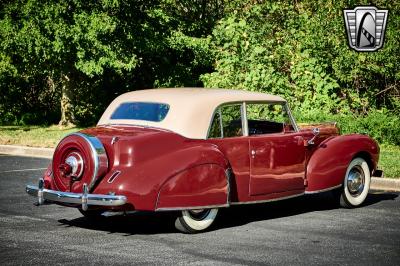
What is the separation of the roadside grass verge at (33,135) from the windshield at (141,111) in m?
9.03

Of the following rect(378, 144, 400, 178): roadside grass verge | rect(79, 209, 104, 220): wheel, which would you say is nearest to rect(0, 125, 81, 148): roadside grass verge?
rect(378, 144, 400, 178): roadside grass verge

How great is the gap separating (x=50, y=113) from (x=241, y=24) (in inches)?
407

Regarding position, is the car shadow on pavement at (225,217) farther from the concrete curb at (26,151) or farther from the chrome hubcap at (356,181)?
the concrete curb at (26,151)

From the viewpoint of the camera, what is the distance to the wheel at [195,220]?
743 centimetres

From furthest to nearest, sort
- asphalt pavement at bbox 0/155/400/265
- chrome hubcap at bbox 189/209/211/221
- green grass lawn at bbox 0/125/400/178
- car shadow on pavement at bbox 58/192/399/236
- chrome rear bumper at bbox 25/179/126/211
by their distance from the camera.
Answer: green grass lawn at bbox 0/125/400/178 < car shadow on pavement at bbox 58/192/399/236 < chrome hubcap at bbox 189/209/211/221 < chrome rear bumper at bbox 25/179/126/211 < asphalt pavement at bbox 0/155/400/265

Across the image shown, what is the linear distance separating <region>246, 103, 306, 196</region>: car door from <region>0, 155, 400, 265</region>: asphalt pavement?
1.43ft

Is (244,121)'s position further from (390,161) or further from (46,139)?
(46,139)

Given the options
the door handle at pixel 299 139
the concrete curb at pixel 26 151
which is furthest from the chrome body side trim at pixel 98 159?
the concrete curb at pixel 26 151

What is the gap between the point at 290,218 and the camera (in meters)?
8.55

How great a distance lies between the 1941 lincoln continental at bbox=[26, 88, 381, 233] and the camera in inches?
280

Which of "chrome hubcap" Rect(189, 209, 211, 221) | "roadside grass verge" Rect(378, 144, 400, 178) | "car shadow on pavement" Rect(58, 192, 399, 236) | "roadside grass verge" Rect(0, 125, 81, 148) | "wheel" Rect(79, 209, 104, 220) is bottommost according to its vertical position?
"roadside grass verge" Rect(0, 125, 81, 148)

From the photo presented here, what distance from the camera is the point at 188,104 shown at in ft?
25.9

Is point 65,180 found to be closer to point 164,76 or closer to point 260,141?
point 260,141

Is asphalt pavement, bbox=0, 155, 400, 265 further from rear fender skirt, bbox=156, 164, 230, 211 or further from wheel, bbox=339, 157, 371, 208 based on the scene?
rear fender skirt, bbox=156, 164, 230, 211
